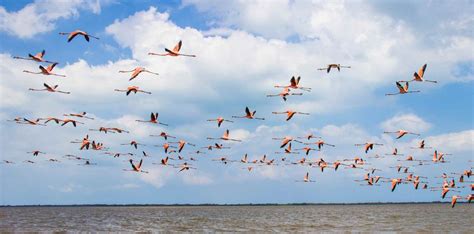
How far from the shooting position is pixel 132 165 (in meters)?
47.6

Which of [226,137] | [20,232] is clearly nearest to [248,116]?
[226,137]

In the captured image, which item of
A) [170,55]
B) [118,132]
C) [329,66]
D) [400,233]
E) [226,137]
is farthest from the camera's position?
[400,233]

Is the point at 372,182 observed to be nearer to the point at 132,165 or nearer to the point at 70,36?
the point at 132,165

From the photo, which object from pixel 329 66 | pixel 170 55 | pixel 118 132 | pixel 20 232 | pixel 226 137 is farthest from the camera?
pixel 20 232

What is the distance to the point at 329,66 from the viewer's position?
3353 cm

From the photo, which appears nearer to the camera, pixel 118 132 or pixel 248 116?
pixel 248 116

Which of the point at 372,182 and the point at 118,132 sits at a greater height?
the point at 118,132

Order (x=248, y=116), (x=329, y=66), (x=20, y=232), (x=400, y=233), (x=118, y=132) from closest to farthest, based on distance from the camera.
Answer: (x=329, y=66)
(x=248, y=116)
(x=118, y=132)
(x=400, y=233)
(x=20, y=232)

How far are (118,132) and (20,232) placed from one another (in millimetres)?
19721

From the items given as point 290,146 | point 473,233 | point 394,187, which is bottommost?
point 473,233

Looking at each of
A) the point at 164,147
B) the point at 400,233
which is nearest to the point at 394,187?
the point at 400,233

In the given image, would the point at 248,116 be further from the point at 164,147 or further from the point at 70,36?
the point at 70,36

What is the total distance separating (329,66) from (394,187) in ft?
52.6

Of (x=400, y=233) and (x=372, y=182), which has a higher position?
(x=372, y=182)
